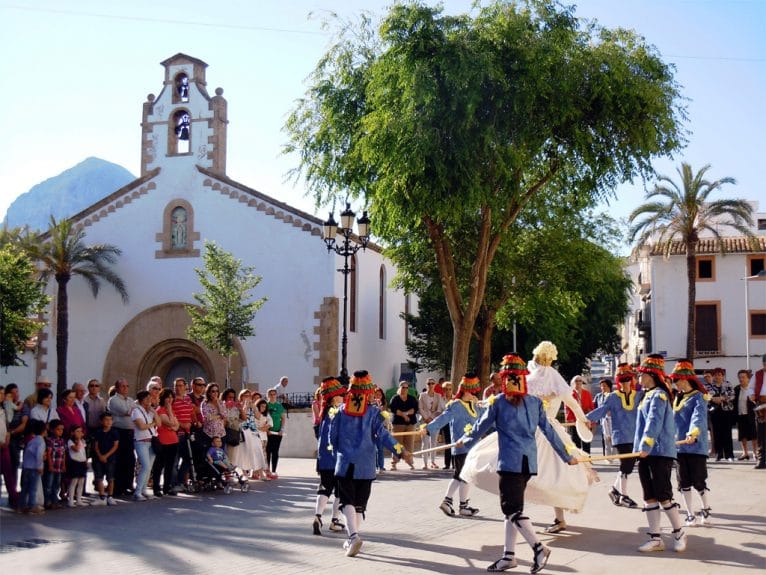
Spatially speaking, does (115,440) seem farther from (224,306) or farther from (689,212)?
(689,212)

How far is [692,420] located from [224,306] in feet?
67.3

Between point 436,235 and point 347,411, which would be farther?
point 436,235

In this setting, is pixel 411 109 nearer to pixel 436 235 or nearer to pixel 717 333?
pixel 436 235

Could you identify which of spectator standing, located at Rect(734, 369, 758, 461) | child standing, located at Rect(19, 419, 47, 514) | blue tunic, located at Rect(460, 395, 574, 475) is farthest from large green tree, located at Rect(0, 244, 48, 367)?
blue tunic, located at Rect(460, 395, 574, 475)

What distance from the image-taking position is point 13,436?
14.5m

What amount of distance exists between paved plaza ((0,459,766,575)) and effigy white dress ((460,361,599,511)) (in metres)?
0.49

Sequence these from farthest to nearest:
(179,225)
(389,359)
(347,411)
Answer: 1. (389,359)
2. (179,225)
3. (347,411)

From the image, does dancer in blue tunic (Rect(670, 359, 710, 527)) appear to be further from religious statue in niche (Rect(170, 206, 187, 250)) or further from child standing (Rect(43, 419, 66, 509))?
religious statue in niche (Rect(170, 206, 187, 250))

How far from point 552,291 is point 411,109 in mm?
11608

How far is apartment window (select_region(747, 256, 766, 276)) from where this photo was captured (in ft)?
170

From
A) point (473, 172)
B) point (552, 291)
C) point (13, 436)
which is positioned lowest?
point (13, 436)

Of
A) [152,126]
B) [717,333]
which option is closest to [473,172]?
[152,126]

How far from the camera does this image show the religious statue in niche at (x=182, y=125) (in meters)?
35.7

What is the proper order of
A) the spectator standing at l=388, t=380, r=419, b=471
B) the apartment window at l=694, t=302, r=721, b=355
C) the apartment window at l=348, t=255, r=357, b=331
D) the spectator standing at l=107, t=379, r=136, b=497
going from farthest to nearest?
the apartment window at l=694, t=302, r=721, b=355 → the apartment window at l=348, t=255, r=357, b=331 → the spectator standing at l=388, t=380, r=419, b=471 → the spectator standing at l=107, t=379, r=136, b=497
